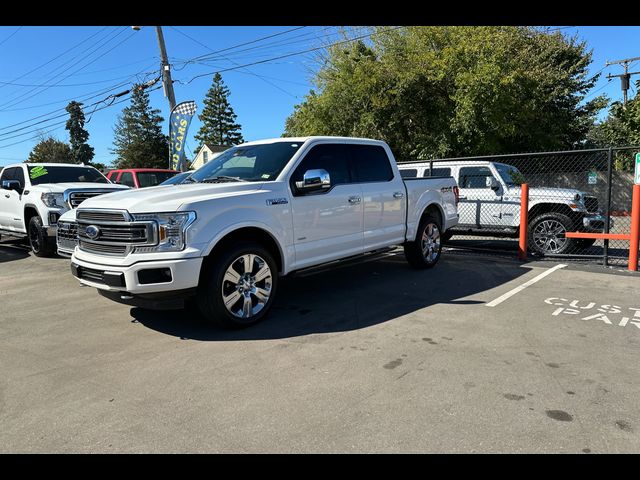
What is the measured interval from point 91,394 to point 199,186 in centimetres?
242

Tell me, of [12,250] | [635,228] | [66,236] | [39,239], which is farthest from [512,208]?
[12,250]

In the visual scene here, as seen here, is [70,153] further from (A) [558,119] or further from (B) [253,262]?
(B) [253,262]

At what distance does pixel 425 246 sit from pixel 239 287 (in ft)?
13.1

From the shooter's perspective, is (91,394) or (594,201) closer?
(91,394)

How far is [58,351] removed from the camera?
4.28 metres

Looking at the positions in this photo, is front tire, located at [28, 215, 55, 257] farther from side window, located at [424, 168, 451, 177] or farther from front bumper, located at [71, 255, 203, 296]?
side window, located at [424, 168, 451, 177]

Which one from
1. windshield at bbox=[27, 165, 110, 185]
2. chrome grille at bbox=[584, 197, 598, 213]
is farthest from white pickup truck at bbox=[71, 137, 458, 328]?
windshield at bbox=[27, 165, 110, 185]

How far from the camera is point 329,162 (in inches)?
231

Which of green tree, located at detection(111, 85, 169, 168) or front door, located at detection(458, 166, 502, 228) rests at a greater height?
green tree, located at detection(111, 85, 169, 168)

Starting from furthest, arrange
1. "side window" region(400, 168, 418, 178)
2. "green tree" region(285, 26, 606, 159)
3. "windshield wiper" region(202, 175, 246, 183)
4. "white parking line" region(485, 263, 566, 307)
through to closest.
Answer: "green tree" region(285, 26, 606, 159) → "side window" region(400, 168, 418, 178) → "white parking line" region(485, 263, 566, 307) → "windshield wiper" region(202, 175, 246, 183)

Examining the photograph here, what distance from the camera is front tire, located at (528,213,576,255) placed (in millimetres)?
8852

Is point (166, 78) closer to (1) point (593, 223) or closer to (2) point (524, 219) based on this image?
(2) point (524, 219)

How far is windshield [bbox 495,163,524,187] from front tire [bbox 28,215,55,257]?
948 centimetres
